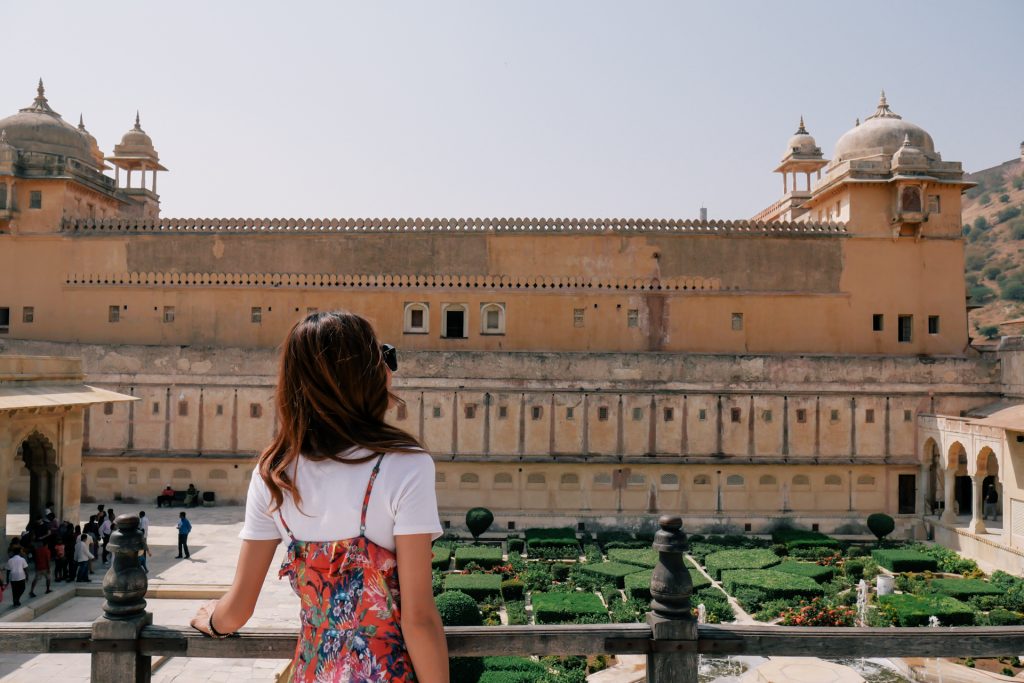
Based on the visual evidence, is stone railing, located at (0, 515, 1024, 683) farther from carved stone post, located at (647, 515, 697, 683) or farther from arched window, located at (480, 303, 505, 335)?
arched window, located at (480, 303, 505, 335)

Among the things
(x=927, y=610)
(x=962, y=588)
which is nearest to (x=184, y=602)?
(x=927, y=610)

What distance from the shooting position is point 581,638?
3537 mm

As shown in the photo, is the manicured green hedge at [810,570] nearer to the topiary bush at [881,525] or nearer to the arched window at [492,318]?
the topiary bush at [881,525]

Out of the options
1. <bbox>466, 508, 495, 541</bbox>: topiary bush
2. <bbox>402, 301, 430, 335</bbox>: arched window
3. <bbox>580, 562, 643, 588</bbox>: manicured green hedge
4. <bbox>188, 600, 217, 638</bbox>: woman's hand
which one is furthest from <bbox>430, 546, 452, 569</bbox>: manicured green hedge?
<bbox>188, 600, 217, 638</bbox>: woman's hand

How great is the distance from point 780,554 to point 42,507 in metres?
17.2

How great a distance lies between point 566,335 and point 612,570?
9555 mm

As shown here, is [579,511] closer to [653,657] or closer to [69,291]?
[69,291]

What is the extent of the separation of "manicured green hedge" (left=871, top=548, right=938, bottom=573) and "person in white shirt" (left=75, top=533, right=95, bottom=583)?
17.2 meters

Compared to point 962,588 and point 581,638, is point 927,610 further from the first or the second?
point 581,638

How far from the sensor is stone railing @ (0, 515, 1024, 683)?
3318mm

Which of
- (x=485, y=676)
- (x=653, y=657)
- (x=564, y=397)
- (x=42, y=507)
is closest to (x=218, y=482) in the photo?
(x=42, y=507)

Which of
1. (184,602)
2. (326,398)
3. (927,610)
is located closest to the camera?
(326,398)

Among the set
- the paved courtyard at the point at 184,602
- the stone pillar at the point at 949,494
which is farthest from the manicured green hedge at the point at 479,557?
the stone pillar at the point at 949,494

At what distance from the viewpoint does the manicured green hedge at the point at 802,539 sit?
20.3m
